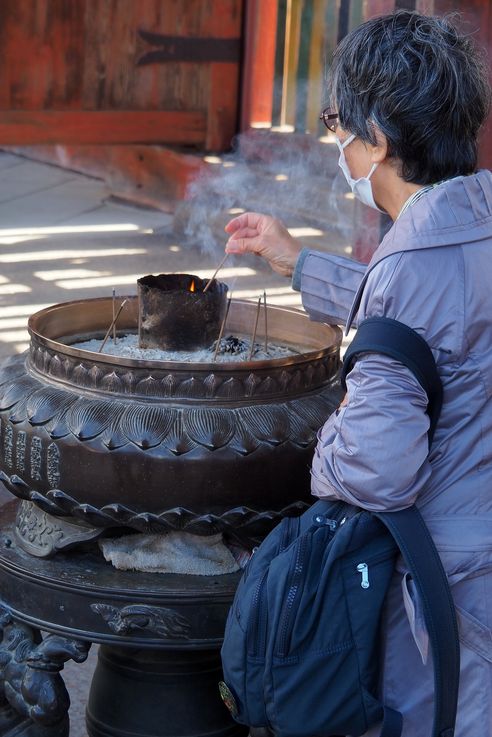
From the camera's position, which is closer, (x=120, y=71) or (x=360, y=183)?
(x=360, y=183)

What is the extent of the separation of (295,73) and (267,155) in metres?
0.51

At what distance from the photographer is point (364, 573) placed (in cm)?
172

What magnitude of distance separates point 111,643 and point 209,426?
48 cm

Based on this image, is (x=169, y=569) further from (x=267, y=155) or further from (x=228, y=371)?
(x=267, y=155)

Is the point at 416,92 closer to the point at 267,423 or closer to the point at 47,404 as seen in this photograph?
the point at 267,423

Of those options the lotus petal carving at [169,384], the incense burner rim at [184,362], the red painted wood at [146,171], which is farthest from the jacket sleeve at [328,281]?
the red painted wood at [146,171]

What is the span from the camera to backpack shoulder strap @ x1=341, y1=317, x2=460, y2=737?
5.33 ft

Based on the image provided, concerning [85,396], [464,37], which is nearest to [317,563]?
[85,396]

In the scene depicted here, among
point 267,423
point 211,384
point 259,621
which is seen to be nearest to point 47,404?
point 211,384

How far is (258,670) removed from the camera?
1766 millimetres

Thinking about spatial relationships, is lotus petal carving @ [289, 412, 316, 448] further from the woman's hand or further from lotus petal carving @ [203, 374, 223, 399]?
the woman's hand

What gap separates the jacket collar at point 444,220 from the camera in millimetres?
1670

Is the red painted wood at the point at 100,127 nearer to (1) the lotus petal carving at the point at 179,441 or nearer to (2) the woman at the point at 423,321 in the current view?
(1) the lotus petal carving at the point at 179,441

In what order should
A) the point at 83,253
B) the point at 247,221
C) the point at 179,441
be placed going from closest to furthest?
1. the point at 179,441
2. the point at 247,221
3. the point at 83,253
